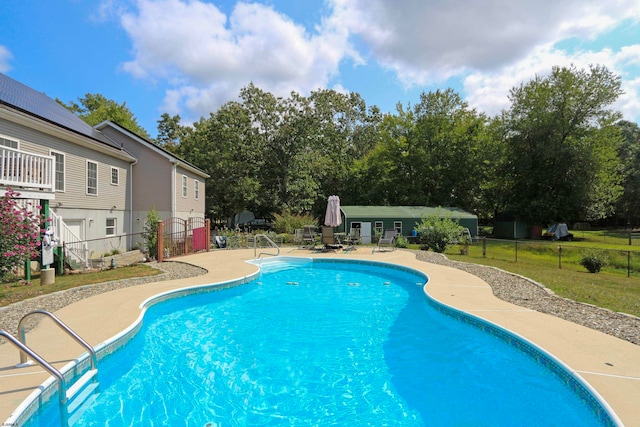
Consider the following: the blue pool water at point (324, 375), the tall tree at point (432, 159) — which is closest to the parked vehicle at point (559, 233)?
the tall tree at point (432, 159)

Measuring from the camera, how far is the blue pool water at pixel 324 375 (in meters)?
3.93

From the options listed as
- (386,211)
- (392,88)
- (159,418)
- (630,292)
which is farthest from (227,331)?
(386,211)

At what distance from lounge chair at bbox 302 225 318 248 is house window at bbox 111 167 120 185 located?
10790 millimetres

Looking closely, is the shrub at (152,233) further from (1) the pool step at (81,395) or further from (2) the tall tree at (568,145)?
(2) the tall tree at (568,145)

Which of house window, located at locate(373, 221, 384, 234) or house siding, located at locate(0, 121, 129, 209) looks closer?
house siding, located at locate(0, 121, 129, 209)

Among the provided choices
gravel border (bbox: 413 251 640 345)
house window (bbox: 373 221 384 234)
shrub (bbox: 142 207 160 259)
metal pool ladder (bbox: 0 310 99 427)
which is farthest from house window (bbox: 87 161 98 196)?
house window (bbox: 373 221 384 234)

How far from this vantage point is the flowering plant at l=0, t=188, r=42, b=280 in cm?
709

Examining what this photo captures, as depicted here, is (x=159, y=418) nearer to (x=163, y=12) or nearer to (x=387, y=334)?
(x=387, y=334)

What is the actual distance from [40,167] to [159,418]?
10065mm

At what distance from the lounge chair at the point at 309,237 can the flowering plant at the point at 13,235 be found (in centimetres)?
1252

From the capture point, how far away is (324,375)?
4.94 metres

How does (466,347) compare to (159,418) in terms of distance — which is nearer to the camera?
(159,418)

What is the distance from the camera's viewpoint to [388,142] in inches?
1454

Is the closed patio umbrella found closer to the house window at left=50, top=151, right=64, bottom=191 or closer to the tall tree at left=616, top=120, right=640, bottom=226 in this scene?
the house window at left=50, top=151, right=64, bottom=191
